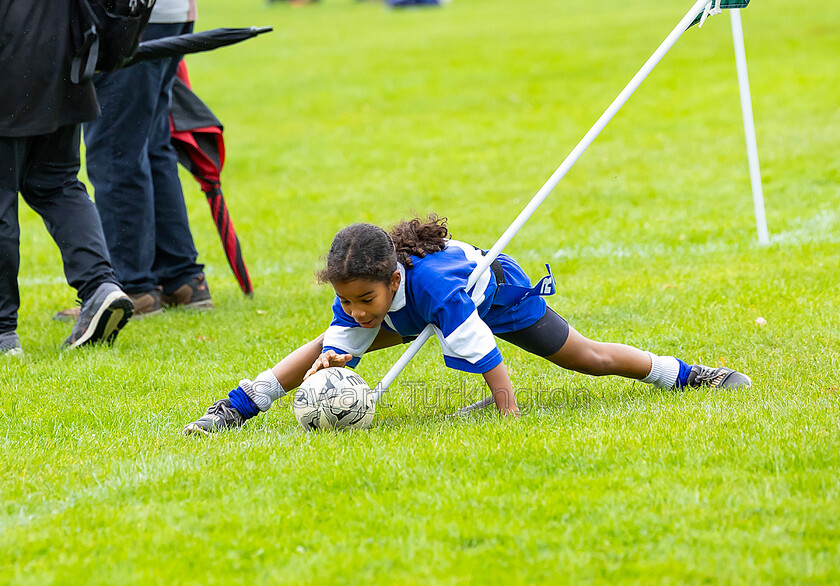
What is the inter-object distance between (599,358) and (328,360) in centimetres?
126

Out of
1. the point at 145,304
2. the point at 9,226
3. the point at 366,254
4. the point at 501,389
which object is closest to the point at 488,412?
the point at 501,389

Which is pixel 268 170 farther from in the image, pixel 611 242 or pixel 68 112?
pixel 68 112

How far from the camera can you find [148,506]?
331 centimetres

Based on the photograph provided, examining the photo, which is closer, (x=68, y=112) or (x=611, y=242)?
(x=68, y=112)

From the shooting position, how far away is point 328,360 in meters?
4.31

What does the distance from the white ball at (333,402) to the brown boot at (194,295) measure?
3.06m

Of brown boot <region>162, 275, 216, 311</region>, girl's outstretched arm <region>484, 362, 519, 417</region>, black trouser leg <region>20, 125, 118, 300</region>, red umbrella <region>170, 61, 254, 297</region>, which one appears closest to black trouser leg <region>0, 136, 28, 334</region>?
black trouser leg <region>20, 125, 118, 300</region>

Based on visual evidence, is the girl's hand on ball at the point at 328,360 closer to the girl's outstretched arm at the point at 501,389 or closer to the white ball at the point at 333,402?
the white ball at the point at 333,402

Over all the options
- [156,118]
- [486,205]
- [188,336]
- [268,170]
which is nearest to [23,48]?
[156,118]

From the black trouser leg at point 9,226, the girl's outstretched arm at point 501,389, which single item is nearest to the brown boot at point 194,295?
the black trouser leg at point 9,226

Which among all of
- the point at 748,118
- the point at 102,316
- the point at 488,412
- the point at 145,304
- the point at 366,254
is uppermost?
the point at 748,118

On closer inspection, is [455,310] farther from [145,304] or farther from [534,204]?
[145,304]

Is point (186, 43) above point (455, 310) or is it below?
above

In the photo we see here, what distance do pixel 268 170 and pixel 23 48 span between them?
7.48 metres
